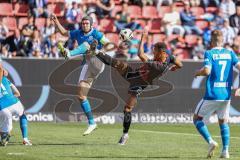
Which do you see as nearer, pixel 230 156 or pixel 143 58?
pixel 230 156

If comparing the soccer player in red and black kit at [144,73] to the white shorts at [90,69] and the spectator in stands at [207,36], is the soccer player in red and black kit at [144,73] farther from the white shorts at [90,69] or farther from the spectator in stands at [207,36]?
the spectator in stands at [207,36]

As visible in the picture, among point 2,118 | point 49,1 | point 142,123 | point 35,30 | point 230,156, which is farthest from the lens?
point 49,1

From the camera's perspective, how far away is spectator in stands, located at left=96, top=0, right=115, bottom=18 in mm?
28355

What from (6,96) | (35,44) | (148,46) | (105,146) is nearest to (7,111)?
(6,96)

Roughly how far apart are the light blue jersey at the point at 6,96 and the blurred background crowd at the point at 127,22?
10186 millimetres

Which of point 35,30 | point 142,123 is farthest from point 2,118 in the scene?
point 35,30

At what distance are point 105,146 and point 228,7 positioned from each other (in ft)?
54.3

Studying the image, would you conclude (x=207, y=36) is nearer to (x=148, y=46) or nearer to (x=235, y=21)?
(x=235, y=21)

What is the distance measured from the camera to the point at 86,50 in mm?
16969

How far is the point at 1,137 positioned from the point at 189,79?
10.8 m

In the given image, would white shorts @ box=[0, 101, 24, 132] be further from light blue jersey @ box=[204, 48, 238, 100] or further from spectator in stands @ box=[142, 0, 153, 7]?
spectator in stands @ box=[142, 0, 153, 7]

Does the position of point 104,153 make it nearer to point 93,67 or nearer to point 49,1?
point 93,67

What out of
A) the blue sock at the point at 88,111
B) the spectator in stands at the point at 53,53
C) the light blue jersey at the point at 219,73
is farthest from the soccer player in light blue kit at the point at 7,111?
the spectator in stands at the point at 53,53

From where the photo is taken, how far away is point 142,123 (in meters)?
23.9
